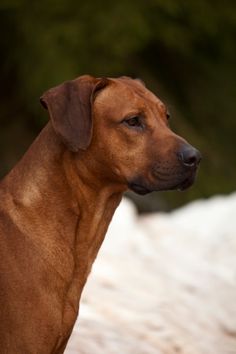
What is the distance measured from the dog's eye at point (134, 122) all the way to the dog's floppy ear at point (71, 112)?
0.69ft

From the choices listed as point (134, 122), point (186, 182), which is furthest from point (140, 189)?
point (134, 122)

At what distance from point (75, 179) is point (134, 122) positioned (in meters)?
0.42

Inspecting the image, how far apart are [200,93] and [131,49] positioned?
10.0 feet

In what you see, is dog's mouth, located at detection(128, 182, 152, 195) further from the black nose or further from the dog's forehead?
the dog's forehead

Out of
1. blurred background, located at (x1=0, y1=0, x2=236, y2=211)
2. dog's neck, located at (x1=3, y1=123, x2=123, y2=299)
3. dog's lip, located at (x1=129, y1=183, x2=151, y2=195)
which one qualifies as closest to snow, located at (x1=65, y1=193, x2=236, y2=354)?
dog's neck, located at (x1=3, y1=123, x2=123, y2=299)

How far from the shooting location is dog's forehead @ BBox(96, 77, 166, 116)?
612 centimetres

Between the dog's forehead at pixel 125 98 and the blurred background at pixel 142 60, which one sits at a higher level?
the dog's forehead at pixel 125 98

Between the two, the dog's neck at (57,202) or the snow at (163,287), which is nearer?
the dog's neck at (57,202)

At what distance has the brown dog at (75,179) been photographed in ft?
19.4

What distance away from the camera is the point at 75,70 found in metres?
17.3

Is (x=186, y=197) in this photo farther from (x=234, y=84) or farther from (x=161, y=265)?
(x=161, y=265)

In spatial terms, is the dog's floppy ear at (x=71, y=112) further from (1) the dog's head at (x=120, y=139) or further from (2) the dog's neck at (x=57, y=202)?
(2) the dog's neck at (x=57, y=202)

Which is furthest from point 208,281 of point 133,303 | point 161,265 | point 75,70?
point 75,70

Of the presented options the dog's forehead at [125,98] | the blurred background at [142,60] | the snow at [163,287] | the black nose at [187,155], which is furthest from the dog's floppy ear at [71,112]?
the blurred background at [142,60]
